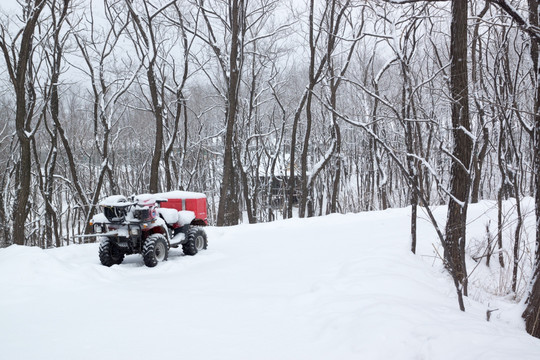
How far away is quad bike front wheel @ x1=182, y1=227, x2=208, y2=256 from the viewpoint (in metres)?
7.72

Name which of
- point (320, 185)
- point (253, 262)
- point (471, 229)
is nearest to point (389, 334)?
point (253, 262)

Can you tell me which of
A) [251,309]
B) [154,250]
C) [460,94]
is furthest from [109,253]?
[460,94]

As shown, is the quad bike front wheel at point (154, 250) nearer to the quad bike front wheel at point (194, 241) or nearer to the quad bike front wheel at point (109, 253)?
the quad bike front wheel at point (109, 253)

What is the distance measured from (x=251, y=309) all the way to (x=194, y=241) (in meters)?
3.62

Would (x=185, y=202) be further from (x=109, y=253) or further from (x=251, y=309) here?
(x=251, y=309)

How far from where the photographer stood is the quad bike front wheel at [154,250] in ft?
21.9

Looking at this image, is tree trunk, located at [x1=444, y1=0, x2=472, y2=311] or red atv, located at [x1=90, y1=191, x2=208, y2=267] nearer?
tree trunk, located at [x1=444, y1=0, x2=472, y2=311]

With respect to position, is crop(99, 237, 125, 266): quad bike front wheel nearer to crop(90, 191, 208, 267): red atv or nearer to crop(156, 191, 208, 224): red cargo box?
crop(90, 191, 208, 267): red atv

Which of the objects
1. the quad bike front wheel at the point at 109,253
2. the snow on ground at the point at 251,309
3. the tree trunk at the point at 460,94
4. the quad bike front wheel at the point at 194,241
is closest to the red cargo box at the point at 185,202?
the quad bike front wheel at the point at 194,241

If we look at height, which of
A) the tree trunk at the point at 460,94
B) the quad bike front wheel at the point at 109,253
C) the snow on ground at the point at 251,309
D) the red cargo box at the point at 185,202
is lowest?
the snow on ground at the point at 251,309

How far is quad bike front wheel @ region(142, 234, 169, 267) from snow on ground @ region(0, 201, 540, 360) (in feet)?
0.62

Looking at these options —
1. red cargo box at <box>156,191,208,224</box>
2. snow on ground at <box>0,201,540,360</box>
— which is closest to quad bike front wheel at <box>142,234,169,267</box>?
snow on ground at <box>0,201,540,360</box>

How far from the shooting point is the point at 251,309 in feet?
14.3

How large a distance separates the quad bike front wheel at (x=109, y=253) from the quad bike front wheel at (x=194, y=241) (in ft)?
3.88
